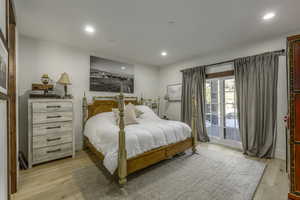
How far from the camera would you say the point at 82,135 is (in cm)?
354

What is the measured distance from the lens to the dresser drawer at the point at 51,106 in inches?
102

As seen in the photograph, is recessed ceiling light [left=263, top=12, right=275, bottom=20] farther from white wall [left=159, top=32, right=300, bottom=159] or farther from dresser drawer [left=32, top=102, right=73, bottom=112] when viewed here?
dresser drawer [left=32, top=102, right=73, bottom=112]

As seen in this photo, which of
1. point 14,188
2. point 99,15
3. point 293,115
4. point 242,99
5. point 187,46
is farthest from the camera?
point 187,46

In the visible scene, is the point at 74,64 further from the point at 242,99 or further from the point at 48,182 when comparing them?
the point at 242,99

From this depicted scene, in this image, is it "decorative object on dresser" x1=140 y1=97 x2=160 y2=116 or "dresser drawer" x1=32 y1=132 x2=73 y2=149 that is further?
"decorative object on dresser" x1=140 y1=97 x2=160 y2=116

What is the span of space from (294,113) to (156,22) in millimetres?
2351

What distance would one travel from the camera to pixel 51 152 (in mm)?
2721

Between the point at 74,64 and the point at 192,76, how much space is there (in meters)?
3.29

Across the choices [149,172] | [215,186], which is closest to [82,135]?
[149,172]

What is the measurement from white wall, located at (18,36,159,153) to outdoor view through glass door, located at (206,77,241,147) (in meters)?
3.19

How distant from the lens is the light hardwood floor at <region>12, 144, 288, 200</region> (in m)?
1.80

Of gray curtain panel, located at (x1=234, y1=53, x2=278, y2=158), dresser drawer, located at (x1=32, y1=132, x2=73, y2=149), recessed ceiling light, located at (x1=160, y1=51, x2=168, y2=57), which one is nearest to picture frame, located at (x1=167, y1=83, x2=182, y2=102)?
recessed ceiling light, located at (x1=160, y1=51, x2=168, y2=57)

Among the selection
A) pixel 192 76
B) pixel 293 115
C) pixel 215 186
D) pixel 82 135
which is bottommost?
pixel 215 186

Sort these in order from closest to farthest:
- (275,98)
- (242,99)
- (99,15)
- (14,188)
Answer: (14,188), (99,15), (275,98), (242,99)
